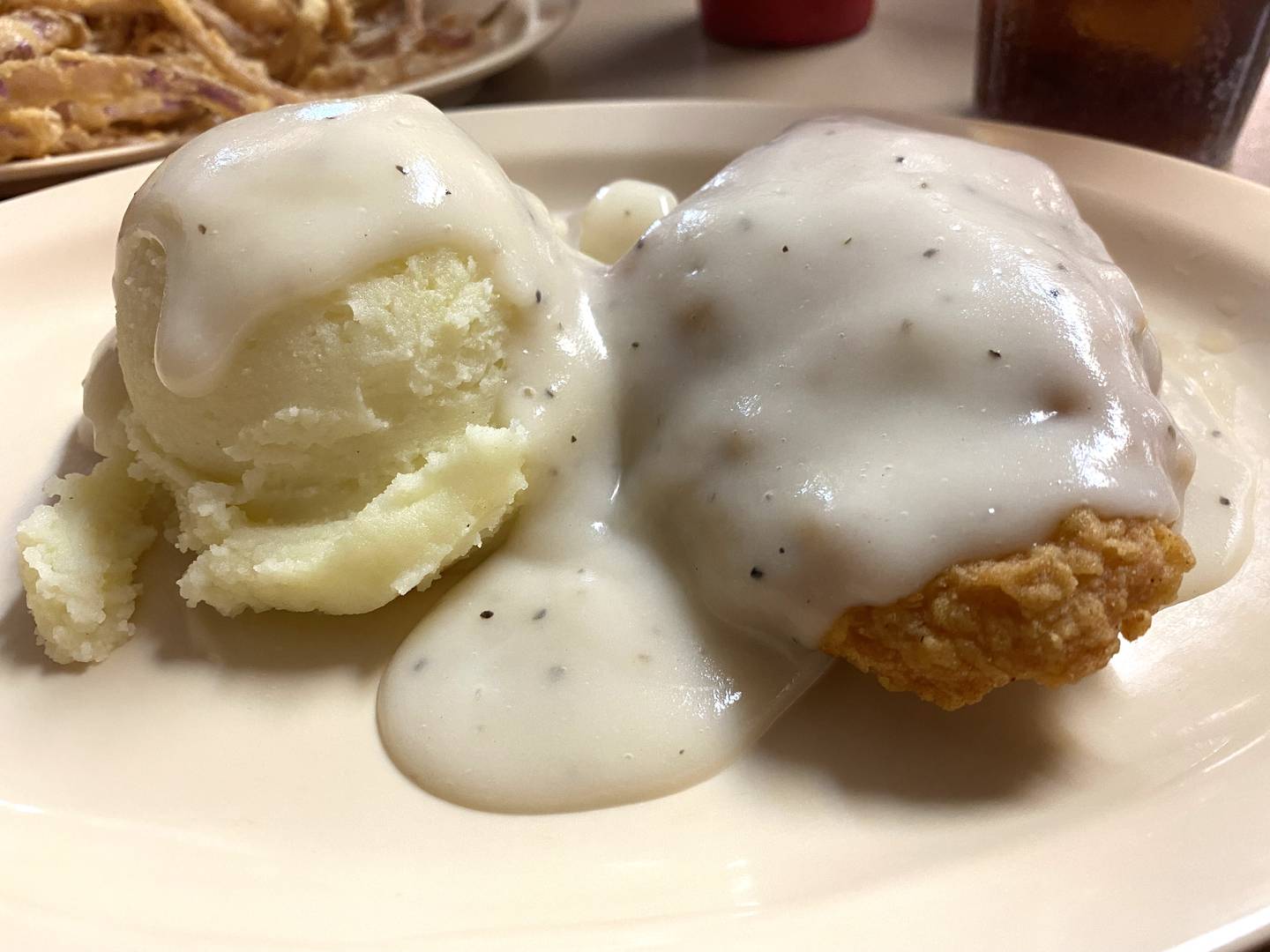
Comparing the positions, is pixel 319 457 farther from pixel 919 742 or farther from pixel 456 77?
pixel 456 77

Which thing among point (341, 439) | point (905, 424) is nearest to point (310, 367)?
point (341, 439)

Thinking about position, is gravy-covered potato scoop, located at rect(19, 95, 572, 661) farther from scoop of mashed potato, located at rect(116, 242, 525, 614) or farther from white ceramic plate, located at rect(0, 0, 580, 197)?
white ceramic plate, located at rect(0, 0, 580, 197)

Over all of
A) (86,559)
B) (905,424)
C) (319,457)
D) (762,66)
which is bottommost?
(762,66)

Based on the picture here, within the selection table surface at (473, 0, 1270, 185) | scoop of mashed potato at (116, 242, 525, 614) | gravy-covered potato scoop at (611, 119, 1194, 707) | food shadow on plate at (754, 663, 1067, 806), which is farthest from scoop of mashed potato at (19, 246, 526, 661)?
table surface at (473, 0, 1270, 185)

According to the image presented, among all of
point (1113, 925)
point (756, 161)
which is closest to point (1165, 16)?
point (756, 161)

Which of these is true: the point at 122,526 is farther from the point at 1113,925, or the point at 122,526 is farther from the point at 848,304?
the point at 1113,925

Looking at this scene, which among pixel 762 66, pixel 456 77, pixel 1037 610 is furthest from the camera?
pixel 762 66

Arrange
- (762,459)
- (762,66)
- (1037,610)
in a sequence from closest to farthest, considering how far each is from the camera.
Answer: (1037,610) < (762,459) < (762,66)

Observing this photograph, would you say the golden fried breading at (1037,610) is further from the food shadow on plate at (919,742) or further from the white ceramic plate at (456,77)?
the white ceramic plate at (456,77)
